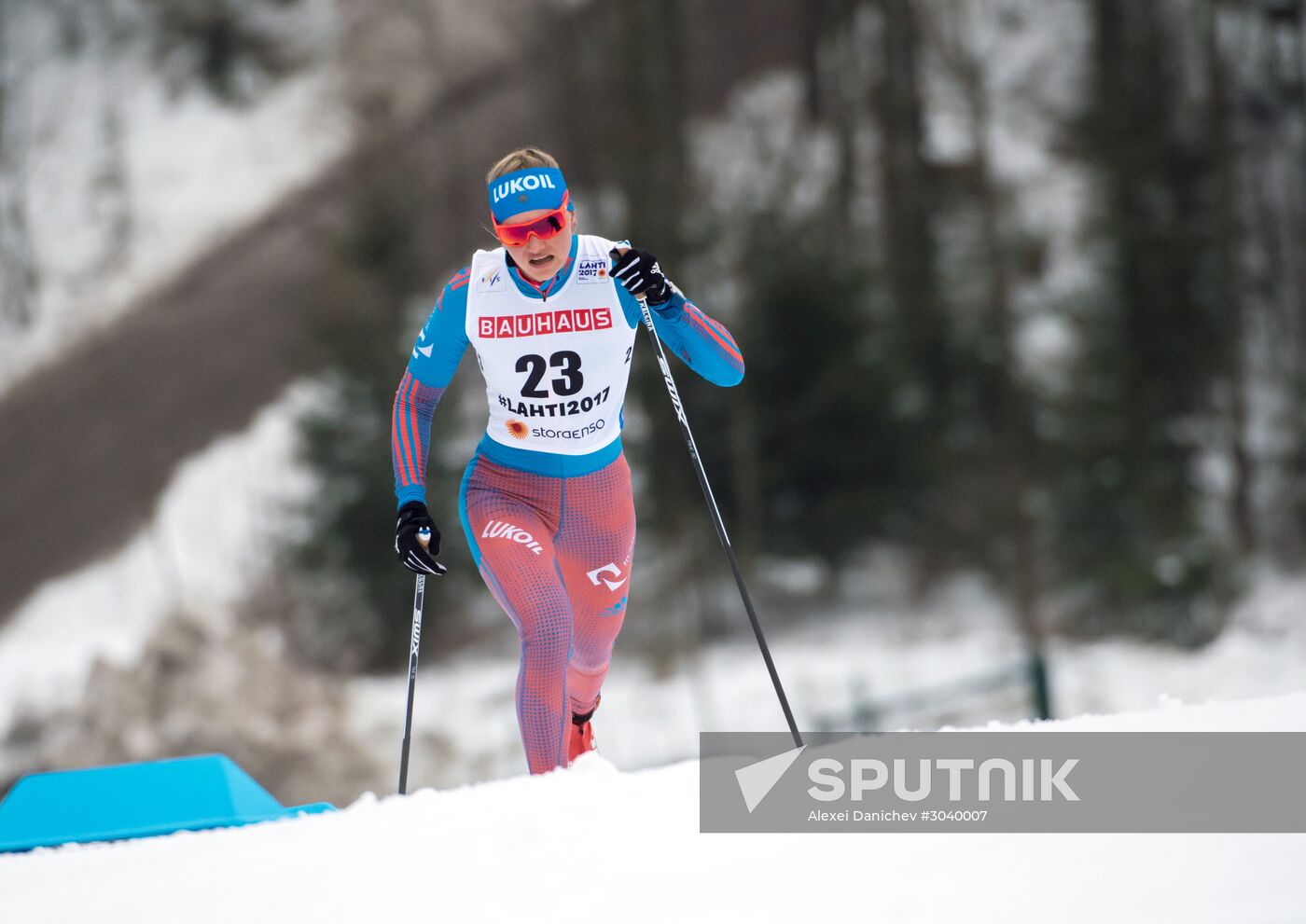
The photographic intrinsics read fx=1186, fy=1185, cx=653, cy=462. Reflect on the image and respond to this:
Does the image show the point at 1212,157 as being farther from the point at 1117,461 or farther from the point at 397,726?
the point at 397,726

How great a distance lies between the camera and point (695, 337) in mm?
3877

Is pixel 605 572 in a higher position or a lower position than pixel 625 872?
higher

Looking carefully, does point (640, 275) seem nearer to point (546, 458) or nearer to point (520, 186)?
point (520, 186)

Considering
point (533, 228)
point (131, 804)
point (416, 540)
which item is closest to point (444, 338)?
point (533, 228)

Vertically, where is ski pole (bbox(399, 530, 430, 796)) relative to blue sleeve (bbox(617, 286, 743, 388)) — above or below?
below

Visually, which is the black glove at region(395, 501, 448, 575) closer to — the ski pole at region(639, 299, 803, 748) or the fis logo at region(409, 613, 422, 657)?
the fis logo at region(409, 613, 422, 657)

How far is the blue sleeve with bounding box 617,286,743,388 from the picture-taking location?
383cm

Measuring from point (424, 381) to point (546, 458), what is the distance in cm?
49

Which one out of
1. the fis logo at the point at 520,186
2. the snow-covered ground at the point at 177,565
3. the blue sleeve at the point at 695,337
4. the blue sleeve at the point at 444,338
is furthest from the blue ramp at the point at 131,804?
the snow-covered ground at the point at 177,565

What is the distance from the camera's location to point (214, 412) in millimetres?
20156

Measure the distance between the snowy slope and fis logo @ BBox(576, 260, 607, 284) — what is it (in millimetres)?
1574

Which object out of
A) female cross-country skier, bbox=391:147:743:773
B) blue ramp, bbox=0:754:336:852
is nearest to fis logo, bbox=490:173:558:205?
female cross-country skier, bbox=391:147:743:773

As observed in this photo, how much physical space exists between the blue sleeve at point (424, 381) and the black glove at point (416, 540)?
7cm

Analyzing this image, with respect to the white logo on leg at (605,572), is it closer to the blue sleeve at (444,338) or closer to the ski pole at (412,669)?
the ski pole at (412,669)
